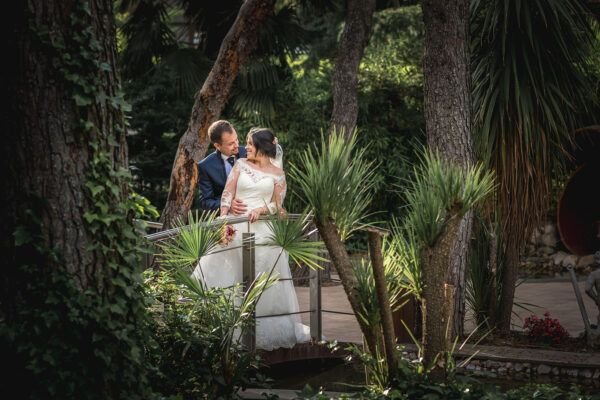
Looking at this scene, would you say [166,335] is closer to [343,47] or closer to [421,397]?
[421,397]

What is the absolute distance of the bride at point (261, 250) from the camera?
7473 mm

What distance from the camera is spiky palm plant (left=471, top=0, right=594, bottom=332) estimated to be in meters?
8.12

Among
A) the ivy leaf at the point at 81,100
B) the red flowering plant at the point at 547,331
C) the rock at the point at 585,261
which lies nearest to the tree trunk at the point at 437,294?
the ivy leaf at the point at 81,100

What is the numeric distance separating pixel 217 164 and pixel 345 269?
331 cm

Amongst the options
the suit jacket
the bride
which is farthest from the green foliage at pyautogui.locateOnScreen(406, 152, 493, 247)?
the suit jacket

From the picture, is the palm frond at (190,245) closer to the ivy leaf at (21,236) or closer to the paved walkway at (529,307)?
the ivy leaf at (21,236)

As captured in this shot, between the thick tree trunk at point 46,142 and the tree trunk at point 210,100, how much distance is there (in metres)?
5.72

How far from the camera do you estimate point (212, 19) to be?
15.7 meters

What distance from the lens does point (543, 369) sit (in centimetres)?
723

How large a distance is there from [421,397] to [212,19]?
460 inches

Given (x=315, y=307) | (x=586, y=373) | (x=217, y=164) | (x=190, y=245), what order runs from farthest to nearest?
(x=217, y=164)
(x=315, y=307)
(x=586, y=373)
(x=190, y=245)

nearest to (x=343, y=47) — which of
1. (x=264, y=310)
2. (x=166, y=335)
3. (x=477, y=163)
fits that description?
(x=477, y=163)

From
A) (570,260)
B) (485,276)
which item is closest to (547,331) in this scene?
(485,276)

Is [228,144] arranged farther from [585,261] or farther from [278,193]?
[585,261]
